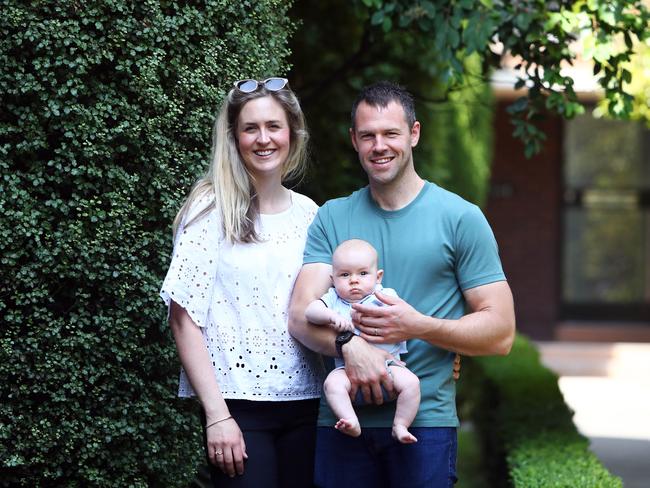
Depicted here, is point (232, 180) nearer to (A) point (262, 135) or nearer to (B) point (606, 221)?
(A) point (262, 135)

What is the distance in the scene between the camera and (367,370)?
10.6 feet

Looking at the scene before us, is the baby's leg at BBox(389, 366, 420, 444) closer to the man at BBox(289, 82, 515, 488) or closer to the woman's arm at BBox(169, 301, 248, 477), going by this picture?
the man at BBox(289, 82, 515, 488)

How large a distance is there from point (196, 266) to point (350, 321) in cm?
52

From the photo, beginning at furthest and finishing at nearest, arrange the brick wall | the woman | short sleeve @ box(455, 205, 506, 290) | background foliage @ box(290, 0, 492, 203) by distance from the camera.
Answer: the brick wall → background foliage @ box(290, 0, 492, 203) → the woman → short sleeve @ box(455, 205, 506, 290)

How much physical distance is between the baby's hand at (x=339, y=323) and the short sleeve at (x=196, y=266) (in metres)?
0.42

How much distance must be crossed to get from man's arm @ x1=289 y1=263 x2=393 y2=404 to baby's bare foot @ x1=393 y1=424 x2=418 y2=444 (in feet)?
0.33

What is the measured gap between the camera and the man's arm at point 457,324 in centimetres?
320

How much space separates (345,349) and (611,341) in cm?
1342

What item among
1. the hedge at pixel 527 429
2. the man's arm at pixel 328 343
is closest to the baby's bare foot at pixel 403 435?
the man's arm at pixel 328 343

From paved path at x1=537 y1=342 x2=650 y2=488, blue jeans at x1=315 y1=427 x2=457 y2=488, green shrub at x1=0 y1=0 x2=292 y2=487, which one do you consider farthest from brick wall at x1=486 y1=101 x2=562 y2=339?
blue jeans at x1=315 y1=427 x2=457 y2=488

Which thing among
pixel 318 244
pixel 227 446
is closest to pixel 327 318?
pixel 318 244

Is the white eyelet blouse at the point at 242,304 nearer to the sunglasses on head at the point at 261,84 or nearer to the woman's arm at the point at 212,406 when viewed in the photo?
the woman's arm at the point at 212,406

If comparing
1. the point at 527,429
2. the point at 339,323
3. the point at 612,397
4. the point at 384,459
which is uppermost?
the point at 339,323

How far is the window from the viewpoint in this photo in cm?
1642
